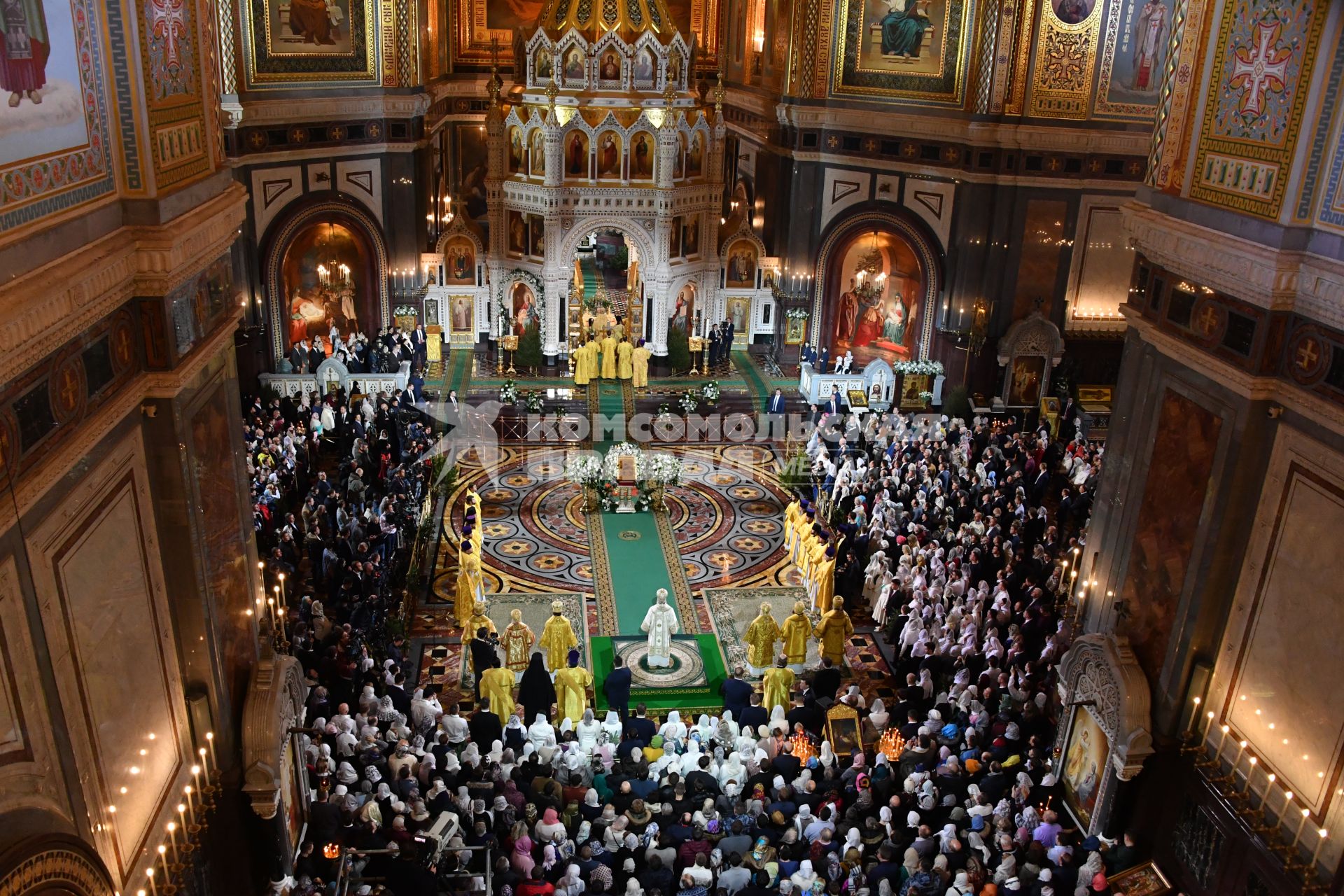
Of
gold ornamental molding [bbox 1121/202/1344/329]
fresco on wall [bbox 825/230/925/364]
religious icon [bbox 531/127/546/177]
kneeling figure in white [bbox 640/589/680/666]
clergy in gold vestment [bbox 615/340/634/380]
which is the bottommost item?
kneeling figure in white [bbox 640/589/680/666]

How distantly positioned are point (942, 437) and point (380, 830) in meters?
13.6

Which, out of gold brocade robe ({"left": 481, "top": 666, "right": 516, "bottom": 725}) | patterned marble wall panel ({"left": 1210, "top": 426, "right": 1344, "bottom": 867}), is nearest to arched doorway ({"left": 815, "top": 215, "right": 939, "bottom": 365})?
gold brocade robe ({"left": 481, "top": 666, "right": 516, "bottom": 725})

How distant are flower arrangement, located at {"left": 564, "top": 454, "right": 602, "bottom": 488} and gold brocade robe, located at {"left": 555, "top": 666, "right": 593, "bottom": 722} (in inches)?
272

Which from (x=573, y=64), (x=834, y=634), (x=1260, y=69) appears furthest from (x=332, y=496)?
(x=573, y=64)

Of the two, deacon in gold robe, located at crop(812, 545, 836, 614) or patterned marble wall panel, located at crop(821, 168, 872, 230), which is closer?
deacon in gold robe, located at crop(812, 545, 836, 614)

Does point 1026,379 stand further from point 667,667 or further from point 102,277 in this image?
point 102,277

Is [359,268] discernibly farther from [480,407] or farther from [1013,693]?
[1013,693]

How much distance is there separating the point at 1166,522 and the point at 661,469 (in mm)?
11195

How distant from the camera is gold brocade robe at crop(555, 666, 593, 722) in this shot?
1379cm

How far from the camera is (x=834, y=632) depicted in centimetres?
1537

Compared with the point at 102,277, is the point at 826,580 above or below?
below

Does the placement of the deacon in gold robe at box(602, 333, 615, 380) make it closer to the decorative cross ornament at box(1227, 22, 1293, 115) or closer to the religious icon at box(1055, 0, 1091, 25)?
the religious icon at box(1055, 0, 1091, 25)

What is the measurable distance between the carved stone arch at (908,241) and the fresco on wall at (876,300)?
0.22 meters

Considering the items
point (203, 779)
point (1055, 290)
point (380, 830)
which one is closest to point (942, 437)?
point (1055, 290)
